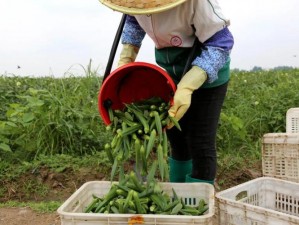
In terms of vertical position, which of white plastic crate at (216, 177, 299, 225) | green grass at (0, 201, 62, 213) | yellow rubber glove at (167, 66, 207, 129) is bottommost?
green grass at (0, 201, 62, 213)

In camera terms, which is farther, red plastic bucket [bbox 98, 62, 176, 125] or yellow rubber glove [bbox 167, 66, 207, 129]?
red plastic bucket [bbox 98, 62, 176, 125]

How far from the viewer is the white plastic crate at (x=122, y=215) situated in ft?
5.70

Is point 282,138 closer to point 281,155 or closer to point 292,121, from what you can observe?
point 281,155

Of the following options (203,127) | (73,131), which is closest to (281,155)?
(203,127)

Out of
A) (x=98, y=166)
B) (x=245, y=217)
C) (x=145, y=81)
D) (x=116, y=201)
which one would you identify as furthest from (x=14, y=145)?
(x=245, y=217)

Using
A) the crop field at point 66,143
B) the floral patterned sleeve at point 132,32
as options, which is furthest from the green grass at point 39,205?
the floral patterned sleeve at point 132,32

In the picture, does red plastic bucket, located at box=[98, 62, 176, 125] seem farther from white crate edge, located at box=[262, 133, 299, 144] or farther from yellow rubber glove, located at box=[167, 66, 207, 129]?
white crate edge, located at box=[262, 133, 299, 144]

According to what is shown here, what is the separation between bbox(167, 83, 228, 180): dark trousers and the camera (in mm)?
2416

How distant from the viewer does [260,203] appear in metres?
2.28

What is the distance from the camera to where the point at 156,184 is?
2.07 meters

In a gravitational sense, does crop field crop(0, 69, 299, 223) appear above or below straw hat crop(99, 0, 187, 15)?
below

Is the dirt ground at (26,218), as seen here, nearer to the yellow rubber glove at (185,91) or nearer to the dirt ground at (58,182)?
the dirt ground at (58,182)

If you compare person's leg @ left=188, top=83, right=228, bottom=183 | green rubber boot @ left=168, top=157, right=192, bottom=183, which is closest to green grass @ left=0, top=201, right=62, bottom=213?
green rubber boot @ left=168, top=157, right=192, bottom=183

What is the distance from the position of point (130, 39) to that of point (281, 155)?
1005 mm
